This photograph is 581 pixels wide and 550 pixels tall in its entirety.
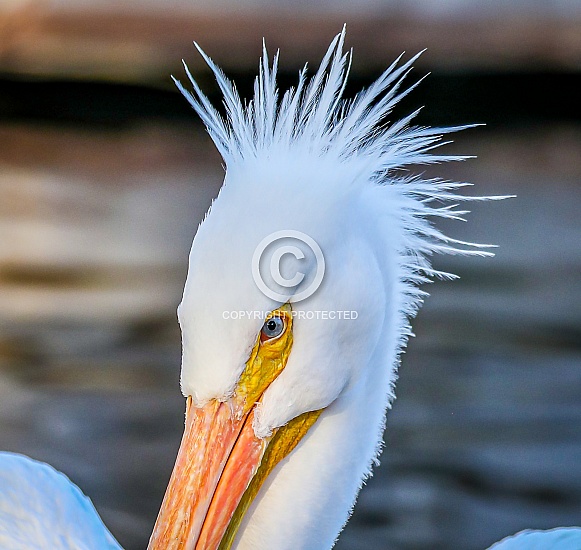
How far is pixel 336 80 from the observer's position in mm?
1524

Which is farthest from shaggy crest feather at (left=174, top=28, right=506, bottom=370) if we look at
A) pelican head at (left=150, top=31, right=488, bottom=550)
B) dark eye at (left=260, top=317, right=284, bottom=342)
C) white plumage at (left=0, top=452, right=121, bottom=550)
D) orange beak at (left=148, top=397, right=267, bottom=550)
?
white plumage at (left=0, top=452, right=121, bottom=550)

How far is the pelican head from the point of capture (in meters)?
1.25

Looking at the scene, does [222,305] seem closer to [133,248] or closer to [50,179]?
[133,248]

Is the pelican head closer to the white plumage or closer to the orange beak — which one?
the orange beak

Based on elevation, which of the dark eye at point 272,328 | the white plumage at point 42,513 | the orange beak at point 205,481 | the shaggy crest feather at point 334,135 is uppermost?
the shaggy crest feather at point 334,135

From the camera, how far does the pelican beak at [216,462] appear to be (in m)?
1.27

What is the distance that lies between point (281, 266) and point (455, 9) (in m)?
4.24

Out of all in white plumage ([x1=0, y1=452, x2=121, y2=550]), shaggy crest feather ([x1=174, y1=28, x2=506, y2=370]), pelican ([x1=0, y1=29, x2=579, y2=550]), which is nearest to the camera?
pelican ([x1=0, y1=29, x2=579, y2=550])

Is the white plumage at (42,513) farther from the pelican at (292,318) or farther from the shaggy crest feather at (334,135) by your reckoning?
the shaggy crest feather at (334,135)

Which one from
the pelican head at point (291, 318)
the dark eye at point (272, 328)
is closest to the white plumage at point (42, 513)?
the pelican head at point (291, 318)

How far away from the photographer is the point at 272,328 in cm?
129

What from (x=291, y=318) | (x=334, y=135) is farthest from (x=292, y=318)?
(x=334, y=135)

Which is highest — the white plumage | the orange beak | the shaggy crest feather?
the shaggy crest feather

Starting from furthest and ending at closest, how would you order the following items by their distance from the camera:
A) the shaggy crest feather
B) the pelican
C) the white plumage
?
the white plumage < the shaggy crest feather < the pelican
